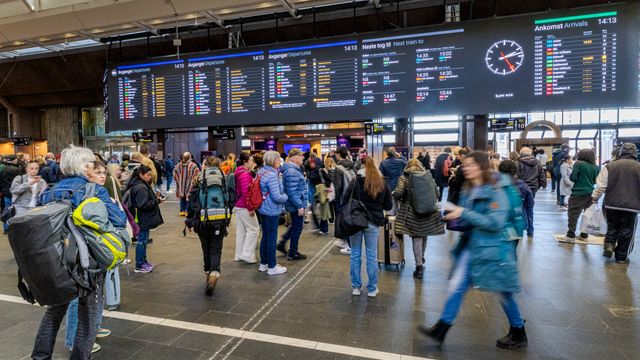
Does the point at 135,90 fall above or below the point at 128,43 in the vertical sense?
below

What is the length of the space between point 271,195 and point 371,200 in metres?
1.39

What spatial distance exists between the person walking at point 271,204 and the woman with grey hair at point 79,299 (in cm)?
219

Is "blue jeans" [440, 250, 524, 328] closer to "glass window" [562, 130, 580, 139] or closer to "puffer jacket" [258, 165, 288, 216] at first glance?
"puffer jacket" [258, 165, 288, 216]

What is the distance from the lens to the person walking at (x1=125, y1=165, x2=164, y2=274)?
4.75 meters

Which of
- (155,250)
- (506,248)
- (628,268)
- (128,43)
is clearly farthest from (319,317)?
(128,43)

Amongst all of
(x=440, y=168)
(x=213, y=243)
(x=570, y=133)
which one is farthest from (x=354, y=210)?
(x=570, y=133)

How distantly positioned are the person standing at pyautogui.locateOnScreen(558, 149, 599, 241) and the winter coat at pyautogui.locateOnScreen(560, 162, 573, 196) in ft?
10.6

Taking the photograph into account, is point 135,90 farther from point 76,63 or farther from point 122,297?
point 122,297

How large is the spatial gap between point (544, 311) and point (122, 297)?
4404 millimetres

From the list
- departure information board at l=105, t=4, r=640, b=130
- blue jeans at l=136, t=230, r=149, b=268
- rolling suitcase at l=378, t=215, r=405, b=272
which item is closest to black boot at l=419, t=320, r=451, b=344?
rolling suitcase at l=378, t=215, r=405, b=272

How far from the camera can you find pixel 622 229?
5324 millimetres

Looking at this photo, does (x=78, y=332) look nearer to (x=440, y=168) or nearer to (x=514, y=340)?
(x=514, y=340)

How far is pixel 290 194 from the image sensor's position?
17.6 feet

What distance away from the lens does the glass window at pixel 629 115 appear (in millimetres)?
19439
